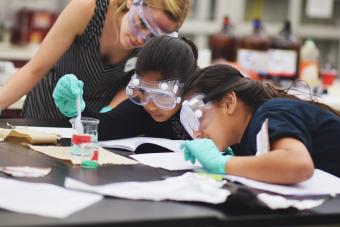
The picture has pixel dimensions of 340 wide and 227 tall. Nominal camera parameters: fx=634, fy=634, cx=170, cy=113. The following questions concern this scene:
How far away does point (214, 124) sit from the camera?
4.70 feet

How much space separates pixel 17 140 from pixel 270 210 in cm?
76

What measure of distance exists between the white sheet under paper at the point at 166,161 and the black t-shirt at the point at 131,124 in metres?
0.23

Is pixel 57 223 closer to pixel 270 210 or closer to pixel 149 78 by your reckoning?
pixel 270 210

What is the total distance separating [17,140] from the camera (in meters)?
1.57

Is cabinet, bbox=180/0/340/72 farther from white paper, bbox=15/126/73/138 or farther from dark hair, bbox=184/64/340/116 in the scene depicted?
dark hair, bbox=184/64/340/116

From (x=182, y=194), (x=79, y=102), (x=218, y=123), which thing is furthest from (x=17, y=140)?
(x=182, y=194)

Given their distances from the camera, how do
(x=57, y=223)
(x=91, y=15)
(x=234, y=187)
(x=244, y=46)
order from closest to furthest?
(x=57, y=223), (x=234, y=187), (x=91, y=15), (x=244, y=46)

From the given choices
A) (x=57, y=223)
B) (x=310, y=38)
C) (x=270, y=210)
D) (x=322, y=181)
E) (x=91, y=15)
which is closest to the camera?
(x=57, y=223)

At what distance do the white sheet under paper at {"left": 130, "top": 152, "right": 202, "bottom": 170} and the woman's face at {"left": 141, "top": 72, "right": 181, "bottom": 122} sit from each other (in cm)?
15

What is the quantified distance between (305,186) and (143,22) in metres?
0.77

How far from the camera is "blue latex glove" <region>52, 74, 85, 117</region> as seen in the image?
156 centimetres

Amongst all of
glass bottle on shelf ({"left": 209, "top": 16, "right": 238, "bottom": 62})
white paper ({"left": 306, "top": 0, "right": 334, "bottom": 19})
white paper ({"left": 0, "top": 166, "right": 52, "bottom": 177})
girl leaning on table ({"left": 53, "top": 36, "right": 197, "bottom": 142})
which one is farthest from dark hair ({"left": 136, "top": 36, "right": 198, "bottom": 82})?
white paper ({"left": 306, "top": 0, "right": 334, "bottom": 19})

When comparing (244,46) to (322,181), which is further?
(244,46)

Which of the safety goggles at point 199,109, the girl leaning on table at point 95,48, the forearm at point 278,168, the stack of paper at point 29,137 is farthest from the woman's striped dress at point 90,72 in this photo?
the forearm at point 278,168
